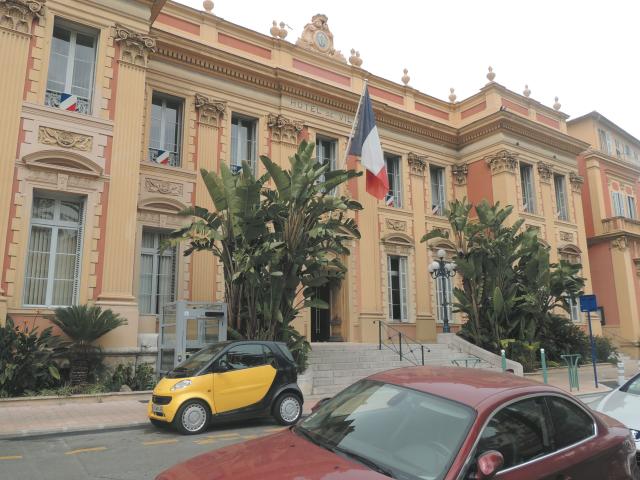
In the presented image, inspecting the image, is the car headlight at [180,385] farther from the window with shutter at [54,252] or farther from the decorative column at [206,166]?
the decorative column at [206,166]

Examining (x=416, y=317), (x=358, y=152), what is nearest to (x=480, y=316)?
(x=416, y=317)

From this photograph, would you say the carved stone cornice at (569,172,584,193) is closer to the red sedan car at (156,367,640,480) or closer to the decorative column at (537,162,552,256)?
the decorative column at (537,162,552,256)

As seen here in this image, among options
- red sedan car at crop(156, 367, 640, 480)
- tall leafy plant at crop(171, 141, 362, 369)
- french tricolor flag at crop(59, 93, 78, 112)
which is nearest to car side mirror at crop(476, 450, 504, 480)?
red sedan car at crop(156, 367, 640, 480)

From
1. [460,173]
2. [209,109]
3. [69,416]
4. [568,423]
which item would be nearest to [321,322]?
[209,109]

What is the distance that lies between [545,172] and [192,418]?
2337 centimetres

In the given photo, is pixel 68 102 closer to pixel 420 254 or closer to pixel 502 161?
pixel 420 254

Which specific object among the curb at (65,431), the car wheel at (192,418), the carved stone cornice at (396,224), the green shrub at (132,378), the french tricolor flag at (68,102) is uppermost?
the french tricolor flag at (68,102)

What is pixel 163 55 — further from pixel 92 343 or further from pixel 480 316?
pixel 480 316

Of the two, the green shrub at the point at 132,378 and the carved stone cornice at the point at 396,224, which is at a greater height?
the carved stone cornice at the point at 396,224

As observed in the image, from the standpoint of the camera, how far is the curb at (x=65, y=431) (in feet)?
26.4

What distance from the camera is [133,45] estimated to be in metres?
14.7

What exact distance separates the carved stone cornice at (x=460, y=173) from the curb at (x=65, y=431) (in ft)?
66.3

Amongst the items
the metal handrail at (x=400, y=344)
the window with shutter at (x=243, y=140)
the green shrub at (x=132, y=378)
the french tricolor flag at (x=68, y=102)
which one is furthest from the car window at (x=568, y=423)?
the window with shutter at (x=243, y=140)

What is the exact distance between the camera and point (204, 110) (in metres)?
17.8
